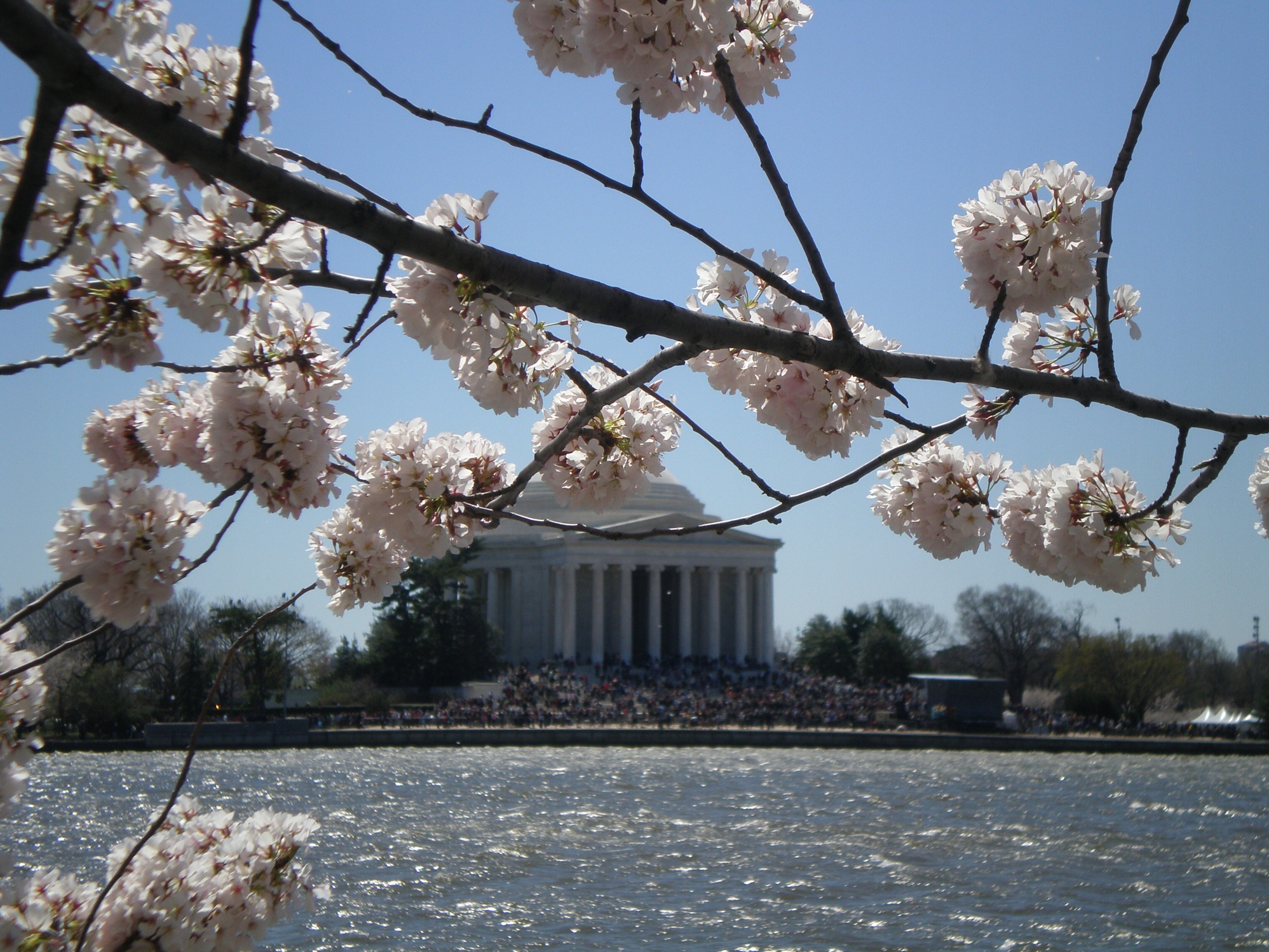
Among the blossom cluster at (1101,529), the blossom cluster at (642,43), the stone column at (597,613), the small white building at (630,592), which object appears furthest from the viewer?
the small white building at (630,592)

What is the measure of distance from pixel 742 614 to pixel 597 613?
33.4 feet

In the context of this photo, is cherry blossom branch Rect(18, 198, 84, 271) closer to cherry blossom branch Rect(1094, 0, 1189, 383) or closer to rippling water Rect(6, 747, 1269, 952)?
cherry blossom branch Rect(1094, 0, 1189, 383)

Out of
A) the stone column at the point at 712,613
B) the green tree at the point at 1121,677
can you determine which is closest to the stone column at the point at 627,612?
the stone column at the point at 712,613

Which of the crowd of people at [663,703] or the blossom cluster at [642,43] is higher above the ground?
the blossom cluster at [642,43]

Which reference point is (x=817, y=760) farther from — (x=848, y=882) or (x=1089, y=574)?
(x=1089, y=574)

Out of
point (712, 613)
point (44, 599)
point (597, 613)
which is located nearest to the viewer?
point (44, 599)

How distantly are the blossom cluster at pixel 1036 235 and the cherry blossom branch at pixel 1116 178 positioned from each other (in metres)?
0.26

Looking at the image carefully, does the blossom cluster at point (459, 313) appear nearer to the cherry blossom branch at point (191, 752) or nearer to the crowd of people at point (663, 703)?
the cherry blossom branch at point (191, 752)

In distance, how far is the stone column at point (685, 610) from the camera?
262ft

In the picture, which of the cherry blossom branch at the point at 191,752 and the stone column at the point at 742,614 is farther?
the stone column at the point at 742,614

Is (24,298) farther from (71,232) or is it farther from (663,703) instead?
(663,703)

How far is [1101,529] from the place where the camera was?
11.3 feet

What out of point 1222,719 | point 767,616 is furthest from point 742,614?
point 1222,719

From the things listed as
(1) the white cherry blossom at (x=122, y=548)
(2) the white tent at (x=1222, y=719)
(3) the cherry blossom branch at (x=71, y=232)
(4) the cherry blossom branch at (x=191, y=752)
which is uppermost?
(3) the cherry blossom branch at (x=71, y=232)
